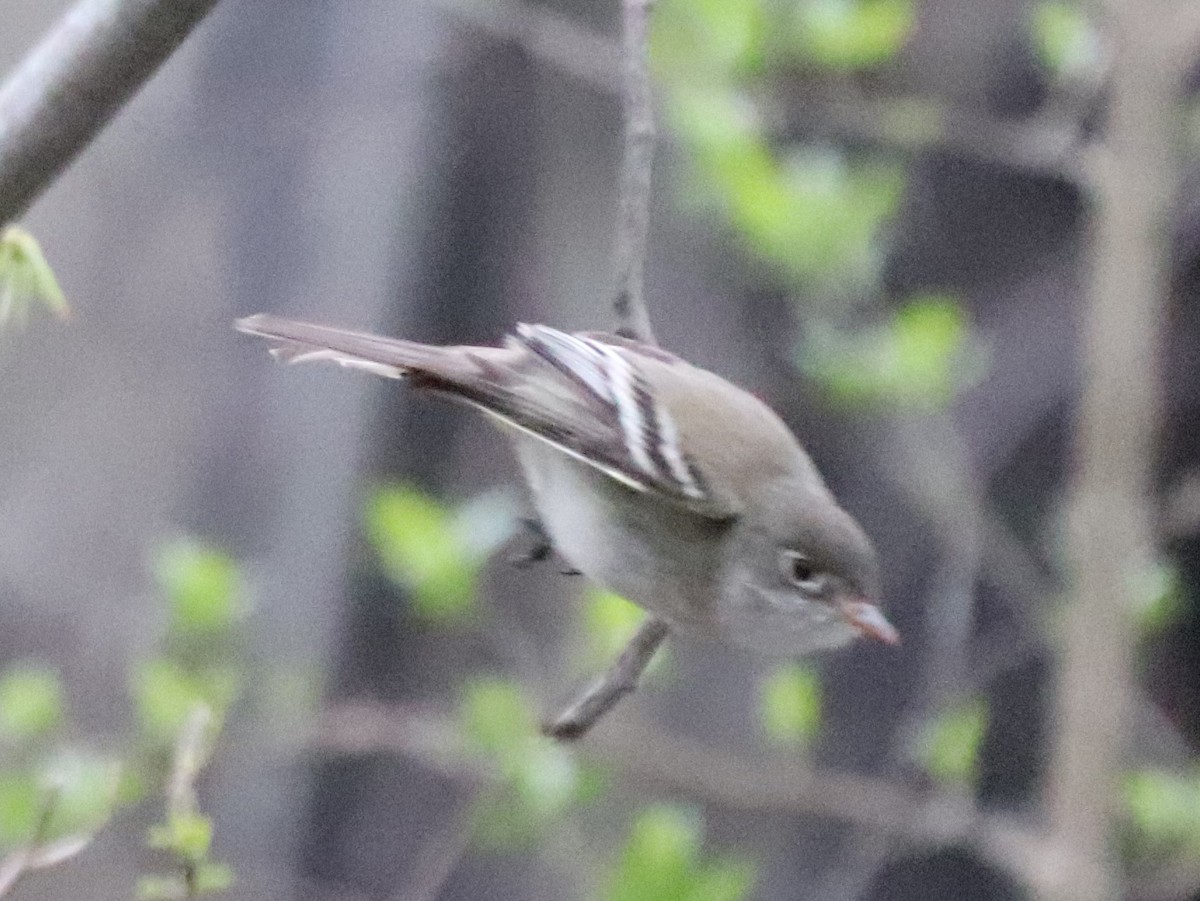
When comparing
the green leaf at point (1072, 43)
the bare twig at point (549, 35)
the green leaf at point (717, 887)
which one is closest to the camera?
the green leaf at point (717, 887)

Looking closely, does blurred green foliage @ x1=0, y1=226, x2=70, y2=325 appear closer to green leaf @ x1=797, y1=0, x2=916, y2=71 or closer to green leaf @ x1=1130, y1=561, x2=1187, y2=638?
green leaf @ x1=797, y1=0, x2=916, y2=71

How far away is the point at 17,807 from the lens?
0.98m

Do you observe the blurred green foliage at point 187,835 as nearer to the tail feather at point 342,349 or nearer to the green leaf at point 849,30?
the tail feather at point 342,349

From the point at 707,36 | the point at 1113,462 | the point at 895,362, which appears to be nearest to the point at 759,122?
the point at 707,36

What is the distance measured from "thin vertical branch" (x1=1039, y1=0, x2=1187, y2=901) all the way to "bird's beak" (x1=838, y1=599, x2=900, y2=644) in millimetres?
457

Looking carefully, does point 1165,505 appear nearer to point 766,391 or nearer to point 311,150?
point 766,391

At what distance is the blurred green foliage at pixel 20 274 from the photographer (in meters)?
0.43

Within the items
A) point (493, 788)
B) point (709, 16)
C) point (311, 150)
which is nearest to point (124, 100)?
point (709, 16)

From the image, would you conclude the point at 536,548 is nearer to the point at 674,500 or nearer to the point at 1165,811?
the point at 674,500

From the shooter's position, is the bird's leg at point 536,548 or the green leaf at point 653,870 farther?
the green leaf at point 653,870

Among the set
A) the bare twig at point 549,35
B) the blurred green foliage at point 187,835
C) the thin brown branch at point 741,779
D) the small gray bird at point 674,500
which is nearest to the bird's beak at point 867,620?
the small gray bird at point 674,500

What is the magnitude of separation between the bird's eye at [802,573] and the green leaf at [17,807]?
0.58 metres

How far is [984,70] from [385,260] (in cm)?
63

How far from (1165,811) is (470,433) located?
0.75 metres
